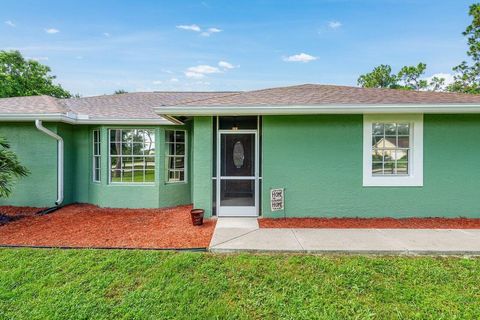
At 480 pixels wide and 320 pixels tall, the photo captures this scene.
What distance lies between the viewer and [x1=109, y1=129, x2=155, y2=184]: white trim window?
25.0 ft

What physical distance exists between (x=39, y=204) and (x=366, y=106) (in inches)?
393

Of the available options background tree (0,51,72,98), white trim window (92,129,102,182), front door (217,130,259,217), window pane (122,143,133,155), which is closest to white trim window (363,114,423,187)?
front door (217,130,259,217)

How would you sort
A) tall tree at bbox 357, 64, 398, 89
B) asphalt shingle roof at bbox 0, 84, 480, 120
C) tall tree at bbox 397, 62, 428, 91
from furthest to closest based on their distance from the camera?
tall tree at bbox 357, 64, 398, 89 < tall tree at bbox 397, 62, 428, 91 < asphalt shingle roof at bbox 0, 84, 480, 120

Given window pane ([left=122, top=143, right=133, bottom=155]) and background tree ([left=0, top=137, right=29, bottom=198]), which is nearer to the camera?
background tree ([left=0, top=137, right=29, bottom=198])

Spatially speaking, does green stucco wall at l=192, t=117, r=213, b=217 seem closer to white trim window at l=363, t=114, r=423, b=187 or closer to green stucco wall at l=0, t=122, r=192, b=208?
green stucco wall at l=0, t=122, r=192, b=208

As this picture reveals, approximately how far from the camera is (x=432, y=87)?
25.8 meters

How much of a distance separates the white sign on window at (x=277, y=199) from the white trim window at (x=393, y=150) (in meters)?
2.20

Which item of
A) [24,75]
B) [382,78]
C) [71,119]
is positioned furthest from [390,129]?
[24,75]

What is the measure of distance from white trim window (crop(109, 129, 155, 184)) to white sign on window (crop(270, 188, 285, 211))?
402 centimetres

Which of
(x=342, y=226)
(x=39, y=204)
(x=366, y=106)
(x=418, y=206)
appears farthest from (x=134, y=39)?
(x=418, y=206)

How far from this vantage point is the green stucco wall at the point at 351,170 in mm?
6047

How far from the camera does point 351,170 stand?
611 centimetres

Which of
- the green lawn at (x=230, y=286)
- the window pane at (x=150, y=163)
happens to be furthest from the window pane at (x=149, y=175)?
the green lawn at (x=230, y=286)

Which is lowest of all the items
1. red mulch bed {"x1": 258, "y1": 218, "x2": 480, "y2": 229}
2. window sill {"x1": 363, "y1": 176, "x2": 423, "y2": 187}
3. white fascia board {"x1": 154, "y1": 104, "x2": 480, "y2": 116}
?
red mulch bed {"x1": 258, "y1": 218, "x2": 480, "y2": 229}
